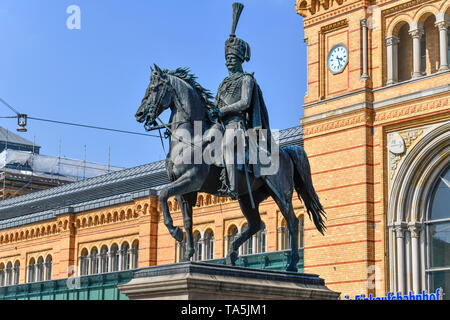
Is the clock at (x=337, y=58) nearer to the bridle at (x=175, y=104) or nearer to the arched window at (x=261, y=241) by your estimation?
the arched window at (x=261, y=241)

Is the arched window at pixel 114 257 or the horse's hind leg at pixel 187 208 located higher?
the arched window at pixel 114 257

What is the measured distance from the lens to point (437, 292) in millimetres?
24859

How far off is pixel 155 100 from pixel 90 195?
111 ft

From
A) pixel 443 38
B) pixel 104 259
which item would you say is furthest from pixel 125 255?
pixel 443 38

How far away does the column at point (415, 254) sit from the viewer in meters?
25.9

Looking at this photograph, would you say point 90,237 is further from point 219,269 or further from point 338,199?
point 219,269

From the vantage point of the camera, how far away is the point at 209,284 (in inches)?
504

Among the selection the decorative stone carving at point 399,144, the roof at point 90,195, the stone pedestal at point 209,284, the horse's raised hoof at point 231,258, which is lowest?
the stone pedestal at point 209,284

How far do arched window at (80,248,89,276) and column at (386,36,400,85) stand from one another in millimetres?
22262

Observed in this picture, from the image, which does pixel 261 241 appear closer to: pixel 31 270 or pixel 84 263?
pixel 84 263

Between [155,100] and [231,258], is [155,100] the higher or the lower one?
the higher one

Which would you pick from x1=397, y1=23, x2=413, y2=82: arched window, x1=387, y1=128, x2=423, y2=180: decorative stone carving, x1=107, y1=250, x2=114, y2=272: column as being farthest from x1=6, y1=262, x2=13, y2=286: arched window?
x1=397, y1=23, x2=413, y2=82: arched window

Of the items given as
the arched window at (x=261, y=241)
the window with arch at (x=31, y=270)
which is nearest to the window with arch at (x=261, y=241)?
the arched window at (x=261, y=241)

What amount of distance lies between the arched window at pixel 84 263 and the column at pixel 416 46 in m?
23.1
